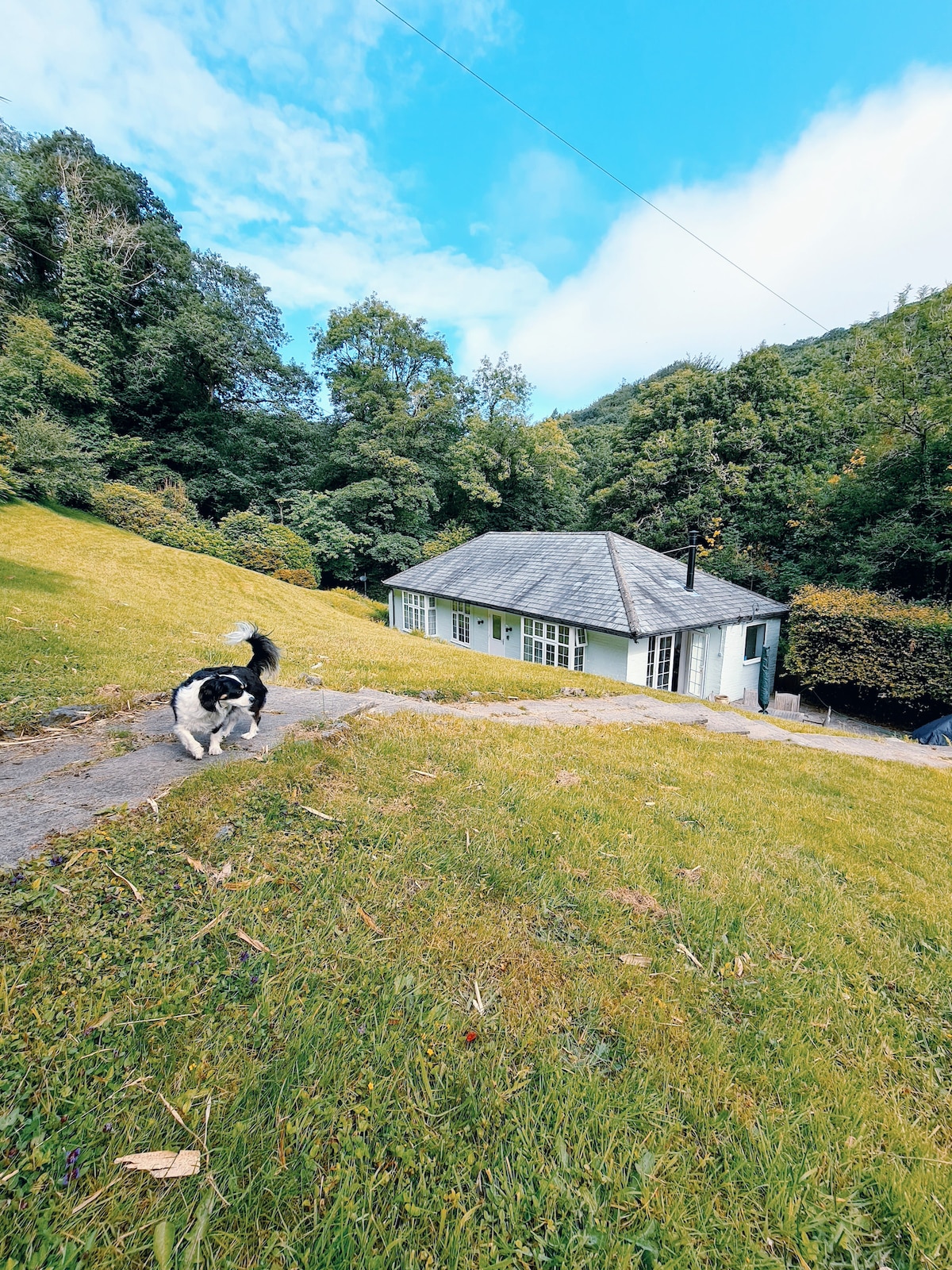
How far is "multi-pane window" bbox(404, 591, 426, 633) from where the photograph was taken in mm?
22031

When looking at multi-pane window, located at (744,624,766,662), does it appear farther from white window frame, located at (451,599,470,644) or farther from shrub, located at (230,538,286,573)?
shrub, located at (230,538,286,573)

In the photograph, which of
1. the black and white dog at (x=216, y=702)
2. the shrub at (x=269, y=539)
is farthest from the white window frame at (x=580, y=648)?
the shrub at (x=269, y=539)

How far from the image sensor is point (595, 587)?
15.1 metres

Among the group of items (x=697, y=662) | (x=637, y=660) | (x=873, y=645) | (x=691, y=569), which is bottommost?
(x=697, y=662)

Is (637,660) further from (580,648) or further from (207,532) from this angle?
(207,532)

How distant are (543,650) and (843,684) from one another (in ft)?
32.5

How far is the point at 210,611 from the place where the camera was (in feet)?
39.3

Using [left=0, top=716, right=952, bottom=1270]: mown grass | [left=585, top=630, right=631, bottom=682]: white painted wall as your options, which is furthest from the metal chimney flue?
[left=0, top=716, right=952, bottom=1270]: mown grass

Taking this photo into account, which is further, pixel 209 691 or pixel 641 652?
pixel 641 652

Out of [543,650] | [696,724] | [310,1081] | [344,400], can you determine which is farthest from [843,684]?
[344,400]

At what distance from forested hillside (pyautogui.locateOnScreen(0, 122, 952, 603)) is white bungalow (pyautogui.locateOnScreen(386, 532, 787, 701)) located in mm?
5123

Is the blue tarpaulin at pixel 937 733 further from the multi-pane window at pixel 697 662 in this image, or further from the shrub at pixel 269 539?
the shrub at pixel 269 539

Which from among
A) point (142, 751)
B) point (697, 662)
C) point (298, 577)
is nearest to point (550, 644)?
point (697, 662)

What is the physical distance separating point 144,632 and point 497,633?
1178 centimetres
